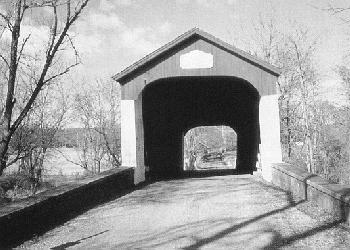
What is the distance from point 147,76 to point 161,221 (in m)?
6.29

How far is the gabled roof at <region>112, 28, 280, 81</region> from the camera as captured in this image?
38.3ft

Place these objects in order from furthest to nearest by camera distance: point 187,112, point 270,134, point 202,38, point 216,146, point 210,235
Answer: point 216,146 → point 187,112 → point 202,38 → point 270,134 → point 210,235

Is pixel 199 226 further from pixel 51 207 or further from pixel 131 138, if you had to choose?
pixel 131 138

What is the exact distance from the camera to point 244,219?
6.62 meters

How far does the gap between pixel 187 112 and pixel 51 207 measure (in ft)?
39.8

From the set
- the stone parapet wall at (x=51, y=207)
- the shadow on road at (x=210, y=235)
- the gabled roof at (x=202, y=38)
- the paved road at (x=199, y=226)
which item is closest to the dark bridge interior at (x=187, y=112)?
the gabled roof at (x=202, y=38)

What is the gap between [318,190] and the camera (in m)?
6.89

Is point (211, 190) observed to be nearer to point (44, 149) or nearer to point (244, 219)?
point (244, 219)

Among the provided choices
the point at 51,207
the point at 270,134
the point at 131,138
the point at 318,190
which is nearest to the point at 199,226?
the point at 318,190

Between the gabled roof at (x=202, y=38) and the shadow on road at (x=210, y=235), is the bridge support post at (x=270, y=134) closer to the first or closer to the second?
the gabled roof at (x=202, y=38)

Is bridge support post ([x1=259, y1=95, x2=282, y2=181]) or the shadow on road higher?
bridge support post ([x1=259, y1=95, x2=282, y2=181])

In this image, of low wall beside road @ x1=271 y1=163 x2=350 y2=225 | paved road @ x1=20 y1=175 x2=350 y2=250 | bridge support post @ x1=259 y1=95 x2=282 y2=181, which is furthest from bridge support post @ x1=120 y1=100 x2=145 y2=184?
low wall beside road @ x1=271 y1=163 x2=350 y2=225

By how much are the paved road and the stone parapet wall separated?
8.5 inches

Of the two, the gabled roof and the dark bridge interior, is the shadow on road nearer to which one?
the gabled roof
